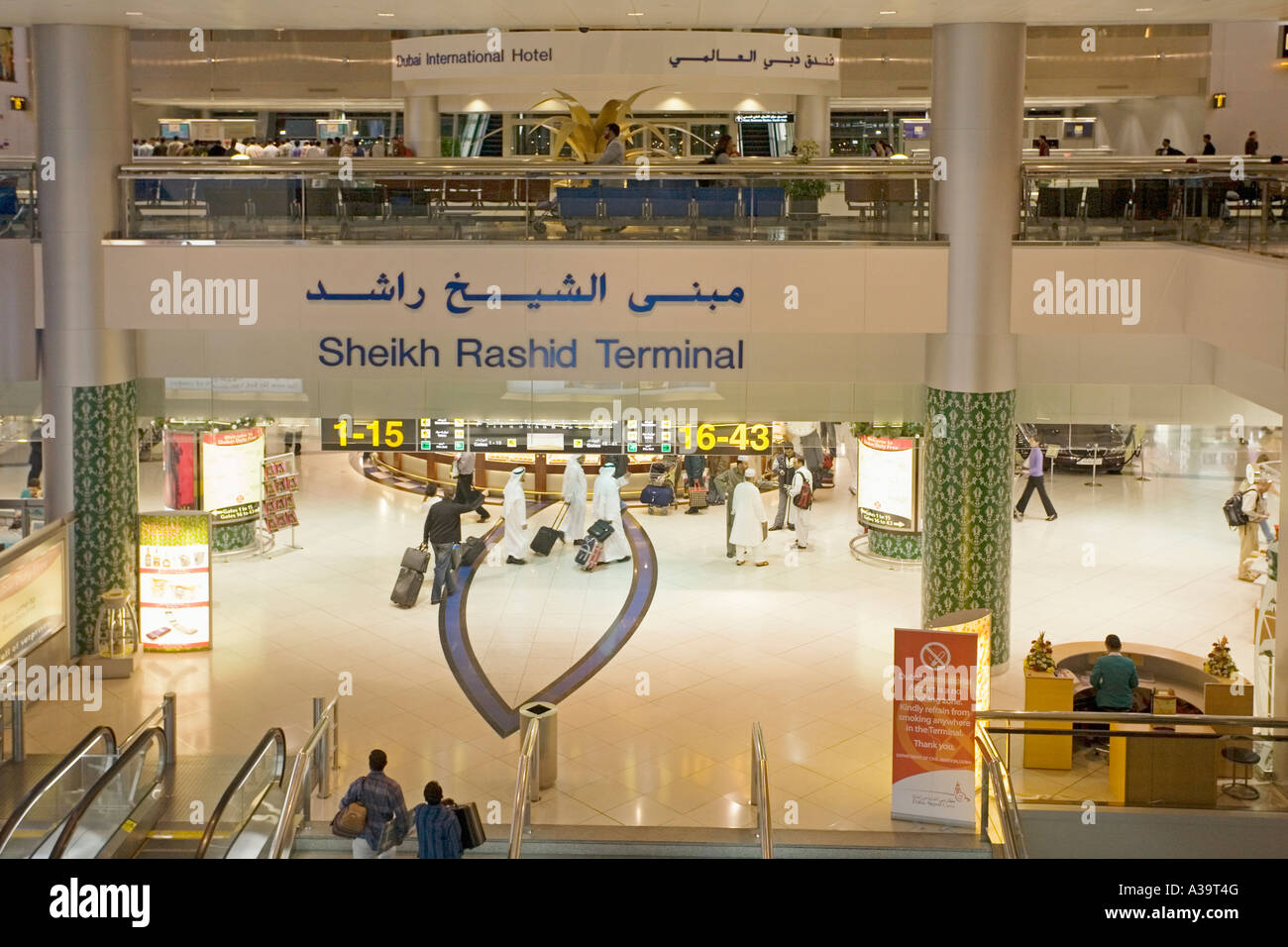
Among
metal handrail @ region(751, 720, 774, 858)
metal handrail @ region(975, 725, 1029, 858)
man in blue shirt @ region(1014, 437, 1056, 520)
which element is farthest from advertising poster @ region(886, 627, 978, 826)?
man in blue shirt @ region(1014, 437, 1056, 520)

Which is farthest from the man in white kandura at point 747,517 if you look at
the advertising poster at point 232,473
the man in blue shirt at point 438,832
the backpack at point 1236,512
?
the man in blue shirt at point 438,832

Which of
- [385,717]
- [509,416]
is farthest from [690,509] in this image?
[385,717]

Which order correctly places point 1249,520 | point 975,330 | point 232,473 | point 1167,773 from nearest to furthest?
1. point 1167,773
2. point 975,330
3. point 1249,520
4. point 232,473

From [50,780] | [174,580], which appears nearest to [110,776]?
[50,780]

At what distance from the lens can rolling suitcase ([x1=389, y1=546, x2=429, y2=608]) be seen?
47.4 ft

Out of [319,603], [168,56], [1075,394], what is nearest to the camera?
[1075,394]

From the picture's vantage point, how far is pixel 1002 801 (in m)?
8.05

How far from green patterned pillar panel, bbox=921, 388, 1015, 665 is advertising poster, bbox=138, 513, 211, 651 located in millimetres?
6625

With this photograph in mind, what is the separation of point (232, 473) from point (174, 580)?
3.18m

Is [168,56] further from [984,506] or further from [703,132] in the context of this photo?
[984,506]

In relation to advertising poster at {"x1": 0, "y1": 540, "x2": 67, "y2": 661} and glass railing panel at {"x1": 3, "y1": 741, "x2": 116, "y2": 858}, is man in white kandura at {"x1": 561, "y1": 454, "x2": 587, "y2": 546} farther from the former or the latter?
glass railing panel at {"x1": 3, "y1": 741, "x2": 116, "y2": 858}

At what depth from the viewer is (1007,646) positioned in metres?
12.9

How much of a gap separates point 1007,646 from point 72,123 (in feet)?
31.4

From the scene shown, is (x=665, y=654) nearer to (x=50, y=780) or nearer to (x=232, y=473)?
(x=232, y=473)
